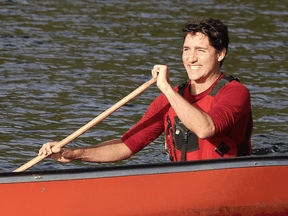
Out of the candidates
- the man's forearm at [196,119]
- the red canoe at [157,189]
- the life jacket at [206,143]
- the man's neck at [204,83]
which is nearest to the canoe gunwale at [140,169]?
the red canoe at [157,189]

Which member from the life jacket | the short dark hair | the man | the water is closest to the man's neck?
the man

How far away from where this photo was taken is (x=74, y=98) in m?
8.75

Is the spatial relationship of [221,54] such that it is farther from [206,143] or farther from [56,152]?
[56,152]

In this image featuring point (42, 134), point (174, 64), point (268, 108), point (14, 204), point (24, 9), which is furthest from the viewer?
point (24, 9)

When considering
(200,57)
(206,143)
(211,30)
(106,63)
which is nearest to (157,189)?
(206,143)

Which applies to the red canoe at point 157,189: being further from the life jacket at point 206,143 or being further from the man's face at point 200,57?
the man's face at point 200,57

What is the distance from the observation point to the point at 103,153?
4605 mm

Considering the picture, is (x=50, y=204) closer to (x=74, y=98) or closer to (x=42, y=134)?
(x=42, y=134)

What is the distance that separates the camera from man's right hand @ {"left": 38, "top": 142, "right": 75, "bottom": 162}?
14.4 feet

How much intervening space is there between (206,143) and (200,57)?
2.29ft

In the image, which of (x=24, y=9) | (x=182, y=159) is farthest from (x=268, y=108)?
(x=24, y=9)

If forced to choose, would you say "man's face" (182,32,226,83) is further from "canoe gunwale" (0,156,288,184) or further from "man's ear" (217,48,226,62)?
"canoe gunwale" (0,156,288,184)

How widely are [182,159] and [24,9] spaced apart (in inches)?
Result: 455

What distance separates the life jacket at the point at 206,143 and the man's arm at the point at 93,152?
558 mm
